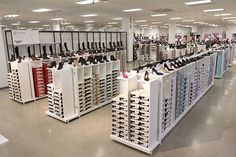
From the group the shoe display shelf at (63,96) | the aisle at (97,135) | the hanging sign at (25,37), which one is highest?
the hanging sign at (25,37)

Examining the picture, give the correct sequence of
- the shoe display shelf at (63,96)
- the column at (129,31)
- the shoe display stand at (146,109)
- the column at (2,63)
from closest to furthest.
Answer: the shoe display stand at (146,109), the shoe display shelf at (63,96), the column at (2,63), the column at (129,31)

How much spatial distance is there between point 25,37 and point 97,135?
17.3 ft

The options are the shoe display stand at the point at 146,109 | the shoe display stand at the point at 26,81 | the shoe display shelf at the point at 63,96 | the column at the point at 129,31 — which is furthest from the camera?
A: the column at the point at 129,31

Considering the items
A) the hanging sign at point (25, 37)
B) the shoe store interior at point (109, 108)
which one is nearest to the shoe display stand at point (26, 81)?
the shoe store interior at point (109, 108)

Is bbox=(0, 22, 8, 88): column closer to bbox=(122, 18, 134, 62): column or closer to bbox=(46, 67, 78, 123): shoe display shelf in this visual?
bbox=(46, 67, 78, 123): shoe display shelf

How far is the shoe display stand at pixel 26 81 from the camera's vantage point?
223 inches

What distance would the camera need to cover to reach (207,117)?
465 cm

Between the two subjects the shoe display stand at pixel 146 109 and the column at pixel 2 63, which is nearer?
the shoe display stand at pixel 146 109

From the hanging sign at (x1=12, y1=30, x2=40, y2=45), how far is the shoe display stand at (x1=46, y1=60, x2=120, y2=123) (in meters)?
3.31

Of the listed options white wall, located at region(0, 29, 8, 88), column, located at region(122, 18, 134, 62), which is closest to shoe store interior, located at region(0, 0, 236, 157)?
white wall, located at region(0, 29, 8, 88)

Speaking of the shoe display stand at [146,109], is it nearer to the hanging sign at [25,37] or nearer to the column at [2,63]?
the hanging sign at [25,37]

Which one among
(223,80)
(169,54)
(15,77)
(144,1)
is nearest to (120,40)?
(169,54)

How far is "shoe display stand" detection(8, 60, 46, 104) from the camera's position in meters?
5.68

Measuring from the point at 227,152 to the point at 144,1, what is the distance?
19.3ft
